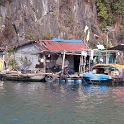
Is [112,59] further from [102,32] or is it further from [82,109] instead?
[82,109]

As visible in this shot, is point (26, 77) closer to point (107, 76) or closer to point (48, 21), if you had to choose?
point (107, 76)

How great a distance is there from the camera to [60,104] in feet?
77.4

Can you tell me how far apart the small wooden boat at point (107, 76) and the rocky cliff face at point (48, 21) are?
9.03 m

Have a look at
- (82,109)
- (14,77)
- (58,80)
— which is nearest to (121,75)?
(58,80)

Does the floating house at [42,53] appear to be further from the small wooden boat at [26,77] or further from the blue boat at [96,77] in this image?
the blue boat at [96,77]

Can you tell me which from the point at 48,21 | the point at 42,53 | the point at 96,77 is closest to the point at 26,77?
the point at 42,53

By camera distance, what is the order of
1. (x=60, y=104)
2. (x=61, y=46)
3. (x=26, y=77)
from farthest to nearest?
(x=61, y=46)
(x=26, y=77)
(x=60, y=104)

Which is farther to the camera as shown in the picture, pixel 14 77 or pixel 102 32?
pixel 102 32

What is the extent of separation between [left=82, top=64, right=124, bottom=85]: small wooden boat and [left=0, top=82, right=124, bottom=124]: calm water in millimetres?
1757

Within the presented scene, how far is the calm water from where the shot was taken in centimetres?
1989

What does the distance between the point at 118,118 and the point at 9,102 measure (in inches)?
247

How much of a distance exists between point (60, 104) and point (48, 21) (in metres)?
21.9

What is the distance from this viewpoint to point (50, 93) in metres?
28.0

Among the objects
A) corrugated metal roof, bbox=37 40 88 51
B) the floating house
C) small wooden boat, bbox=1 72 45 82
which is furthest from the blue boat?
corrugated metal roof, bbox=37 40 88 51
